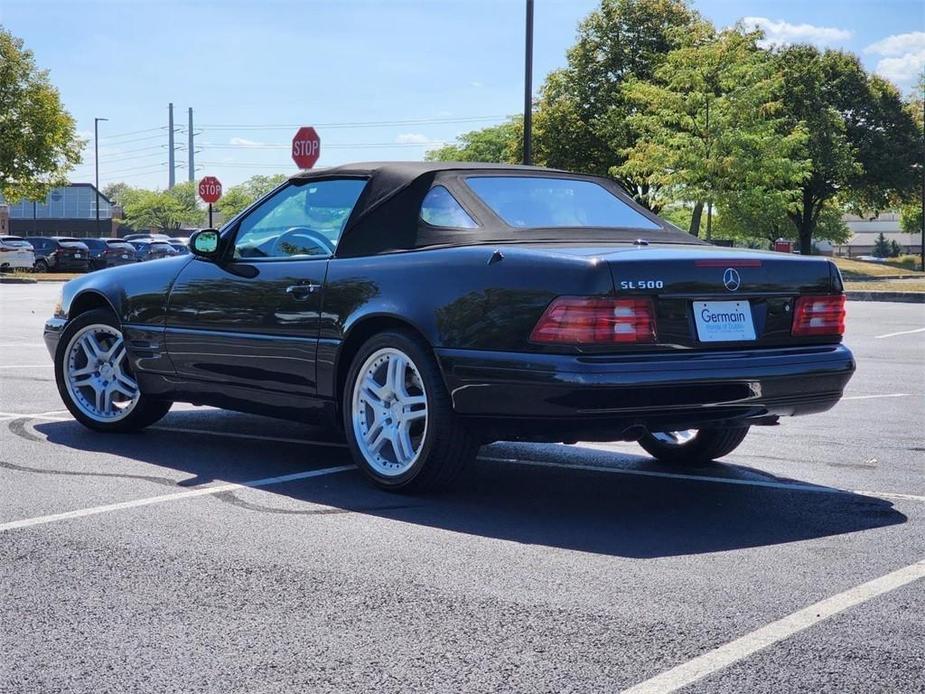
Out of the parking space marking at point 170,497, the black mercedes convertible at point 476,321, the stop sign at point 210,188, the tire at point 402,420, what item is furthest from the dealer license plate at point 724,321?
the stop sign at point 210,188

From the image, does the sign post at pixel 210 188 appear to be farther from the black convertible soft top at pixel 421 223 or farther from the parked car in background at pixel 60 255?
the parked car in background at pixel 60 255

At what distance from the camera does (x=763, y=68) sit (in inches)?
1794

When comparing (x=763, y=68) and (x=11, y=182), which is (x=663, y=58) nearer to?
(x=763, y=68)

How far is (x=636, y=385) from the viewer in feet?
17.1

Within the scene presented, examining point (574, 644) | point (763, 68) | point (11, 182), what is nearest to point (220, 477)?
→ point (574, 644)

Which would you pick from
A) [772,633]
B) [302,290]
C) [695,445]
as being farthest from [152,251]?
[772,633]

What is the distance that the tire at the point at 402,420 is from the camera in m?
5.63

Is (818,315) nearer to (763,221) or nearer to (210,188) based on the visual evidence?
(210,188)

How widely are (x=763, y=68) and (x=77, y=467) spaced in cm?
4235

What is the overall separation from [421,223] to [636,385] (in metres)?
1.48

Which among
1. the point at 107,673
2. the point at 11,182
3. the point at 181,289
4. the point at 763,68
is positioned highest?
the point at 763,68

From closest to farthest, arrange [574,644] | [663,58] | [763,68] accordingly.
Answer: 1. [574,644]
2. [763,68]
3. [663,58]

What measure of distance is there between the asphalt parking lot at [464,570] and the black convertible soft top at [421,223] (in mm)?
1185

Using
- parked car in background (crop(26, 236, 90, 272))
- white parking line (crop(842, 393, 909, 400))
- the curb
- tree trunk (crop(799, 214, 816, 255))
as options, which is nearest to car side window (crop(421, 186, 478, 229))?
white parking line (crop(842, 393, 909, 400))
